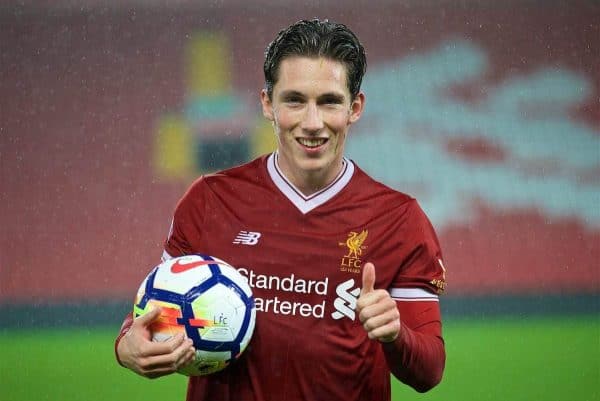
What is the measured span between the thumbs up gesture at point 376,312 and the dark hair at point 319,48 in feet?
2.23

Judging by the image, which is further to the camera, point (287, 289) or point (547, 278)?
point (547, 278)

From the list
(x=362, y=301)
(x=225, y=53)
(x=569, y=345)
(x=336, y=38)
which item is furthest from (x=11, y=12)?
(x=362, y=301)

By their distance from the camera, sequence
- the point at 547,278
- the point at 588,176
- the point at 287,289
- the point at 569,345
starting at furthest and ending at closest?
the point at 588,176
the point at 547,278
the point at 569,345
the point at 287,289

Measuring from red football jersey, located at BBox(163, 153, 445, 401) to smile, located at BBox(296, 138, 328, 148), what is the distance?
0.20m

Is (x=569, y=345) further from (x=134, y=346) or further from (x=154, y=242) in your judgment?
(x=134, y=346)

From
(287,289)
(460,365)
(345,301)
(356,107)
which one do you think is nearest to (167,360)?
(287,289)

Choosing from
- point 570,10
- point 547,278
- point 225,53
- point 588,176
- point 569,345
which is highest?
point 570,10

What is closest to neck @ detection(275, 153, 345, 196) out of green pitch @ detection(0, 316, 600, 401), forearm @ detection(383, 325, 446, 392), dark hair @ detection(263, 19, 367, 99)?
dark hair @ detection(263, 19, 367, 99)

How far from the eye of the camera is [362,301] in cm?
214

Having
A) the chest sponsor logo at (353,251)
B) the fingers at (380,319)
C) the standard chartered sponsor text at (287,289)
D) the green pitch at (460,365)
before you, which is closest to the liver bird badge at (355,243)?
the chest sponsor logo at (353,251)

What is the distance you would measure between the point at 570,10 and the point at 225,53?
323 centimetres

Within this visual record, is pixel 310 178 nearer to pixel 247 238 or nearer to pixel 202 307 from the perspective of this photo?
pixel 247 238

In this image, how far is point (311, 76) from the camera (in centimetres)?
254

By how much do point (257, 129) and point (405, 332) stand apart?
581cm
